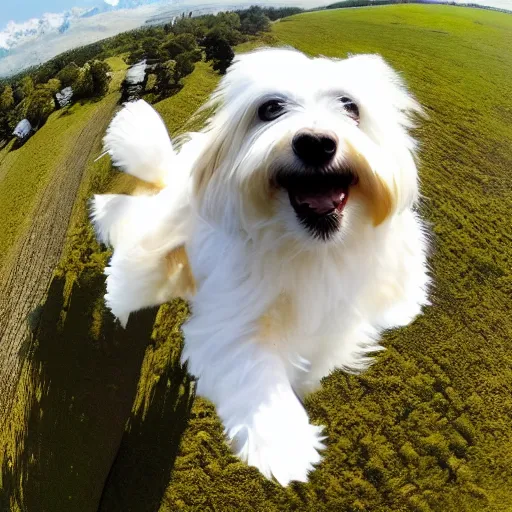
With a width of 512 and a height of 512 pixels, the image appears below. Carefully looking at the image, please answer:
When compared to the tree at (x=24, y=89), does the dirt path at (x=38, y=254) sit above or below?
below

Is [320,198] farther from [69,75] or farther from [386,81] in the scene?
[69,75]

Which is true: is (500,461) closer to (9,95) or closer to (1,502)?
(1,502)

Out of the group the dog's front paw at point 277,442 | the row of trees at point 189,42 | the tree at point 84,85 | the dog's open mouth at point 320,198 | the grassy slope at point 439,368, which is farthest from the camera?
the tree at point 84,85

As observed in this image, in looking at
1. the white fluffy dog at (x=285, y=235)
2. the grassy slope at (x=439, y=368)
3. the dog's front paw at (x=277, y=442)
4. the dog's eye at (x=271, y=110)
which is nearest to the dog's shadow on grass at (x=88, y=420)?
the grassy slope at (x=439, y=368)

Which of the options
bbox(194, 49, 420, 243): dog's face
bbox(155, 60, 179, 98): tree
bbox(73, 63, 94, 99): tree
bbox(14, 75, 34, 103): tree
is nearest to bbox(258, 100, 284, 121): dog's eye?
bbox(194, 49, 420, 243): dog's face

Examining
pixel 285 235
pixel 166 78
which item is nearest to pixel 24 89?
pixel 166 78

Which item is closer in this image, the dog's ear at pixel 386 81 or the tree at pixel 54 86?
the dog's ear at pixel 386 81

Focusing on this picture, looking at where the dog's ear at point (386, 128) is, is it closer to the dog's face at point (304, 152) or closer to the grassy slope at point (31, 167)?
the dog's face at point (304, 152)

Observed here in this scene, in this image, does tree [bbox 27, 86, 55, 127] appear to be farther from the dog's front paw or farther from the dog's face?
the dog's front paw
